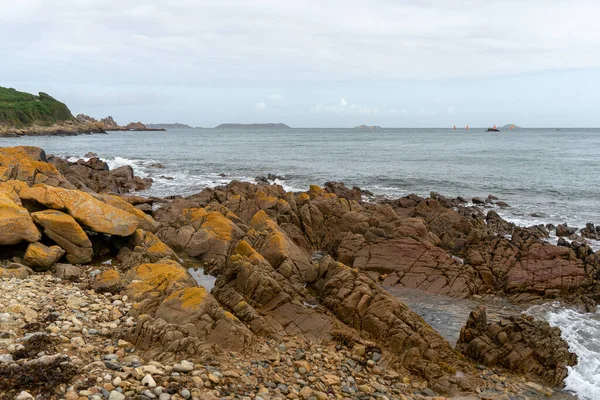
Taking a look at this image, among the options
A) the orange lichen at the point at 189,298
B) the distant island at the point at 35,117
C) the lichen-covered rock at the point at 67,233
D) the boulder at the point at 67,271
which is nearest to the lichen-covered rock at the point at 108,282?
the boulder at the point at 67,271

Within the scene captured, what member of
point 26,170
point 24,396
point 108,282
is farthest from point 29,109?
point 24,396

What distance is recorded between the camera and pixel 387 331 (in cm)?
1233

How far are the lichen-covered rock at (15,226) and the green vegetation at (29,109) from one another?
13001 cm

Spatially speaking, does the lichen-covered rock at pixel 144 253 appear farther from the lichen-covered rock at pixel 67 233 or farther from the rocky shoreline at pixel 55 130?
the rocky shoreline at pixel 55 130

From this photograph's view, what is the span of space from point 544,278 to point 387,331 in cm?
895

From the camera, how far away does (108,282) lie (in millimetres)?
13336

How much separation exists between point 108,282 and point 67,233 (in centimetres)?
371

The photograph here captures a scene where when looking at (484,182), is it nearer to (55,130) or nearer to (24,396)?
(24,396)

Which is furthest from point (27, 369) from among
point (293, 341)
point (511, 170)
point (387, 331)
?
point (511, 170)

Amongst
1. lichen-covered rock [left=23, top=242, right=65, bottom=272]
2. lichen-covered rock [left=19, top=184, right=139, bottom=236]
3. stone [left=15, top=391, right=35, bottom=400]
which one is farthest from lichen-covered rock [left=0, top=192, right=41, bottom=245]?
stone [left=15, top=391, right=35, bottom=400]

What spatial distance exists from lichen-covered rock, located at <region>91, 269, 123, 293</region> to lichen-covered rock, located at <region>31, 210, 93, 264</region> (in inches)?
101

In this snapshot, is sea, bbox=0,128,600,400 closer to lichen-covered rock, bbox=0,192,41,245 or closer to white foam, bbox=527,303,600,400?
white foam, bbox=527,303,600,400

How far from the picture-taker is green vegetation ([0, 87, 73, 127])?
427 feet

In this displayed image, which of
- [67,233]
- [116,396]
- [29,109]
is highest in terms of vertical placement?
[29,109]
